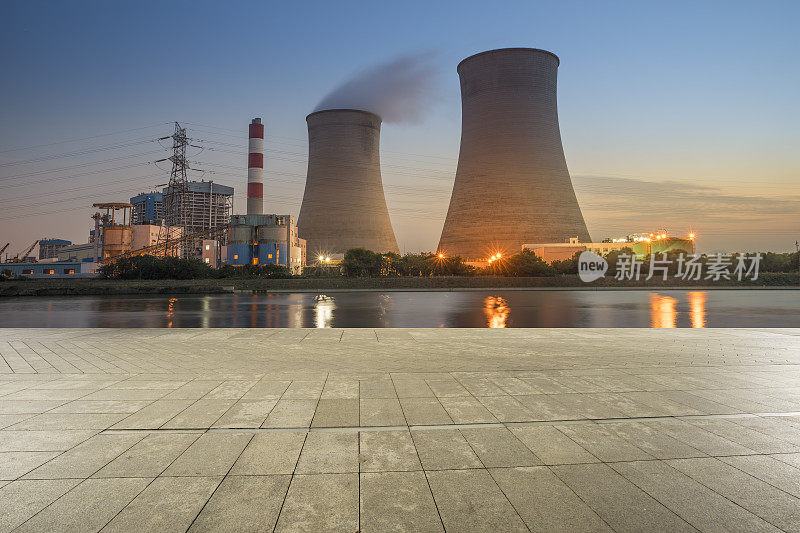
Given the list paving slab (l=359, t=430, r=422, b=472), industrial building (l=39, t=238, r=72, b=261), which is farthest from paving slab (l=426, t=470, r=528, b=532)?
industrial building (l=39, t=238, r=72, b=261)

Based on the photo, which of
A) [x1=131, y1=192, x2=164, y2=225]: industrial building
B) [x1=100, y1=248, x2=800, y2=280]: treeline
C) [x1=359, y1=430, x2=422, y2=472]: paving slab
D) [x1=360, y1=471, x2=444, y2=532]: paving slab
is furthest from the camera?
[x1=131, y1=192, x2=164, y2=225]: industrial building

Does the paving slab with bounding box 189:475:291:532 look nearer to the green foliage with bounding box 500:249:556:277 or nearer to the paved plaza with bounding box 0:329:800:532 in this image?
the paved plaza with bounding box 0:329:800:532

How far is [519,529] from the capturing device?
177 cm

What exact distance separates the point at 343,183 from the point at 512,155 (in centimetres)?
1610

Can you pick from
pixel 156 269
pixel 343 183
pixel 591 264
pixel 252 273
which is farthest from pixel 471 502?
pixel 343 183

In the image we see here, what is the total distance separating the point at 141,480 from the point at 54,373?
3114 millimetres

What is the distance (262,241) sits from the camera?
45250mm

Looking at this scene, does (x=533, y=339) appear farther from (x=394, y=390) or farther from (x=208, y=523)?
(x=208, y=523)

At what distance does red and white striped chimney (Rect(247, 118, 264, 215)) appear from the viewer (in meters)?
45.1

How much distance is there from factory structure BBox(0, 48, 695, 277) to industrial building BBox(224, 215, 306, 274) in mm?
105

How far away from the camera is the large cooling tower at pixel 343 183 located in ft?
138

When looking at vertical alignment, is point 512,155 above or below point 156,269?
above

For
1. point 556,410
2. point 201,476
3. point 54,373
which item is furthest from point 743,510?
point 54,373

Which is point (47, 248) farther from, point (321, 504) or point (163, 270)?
point (321, 504)
